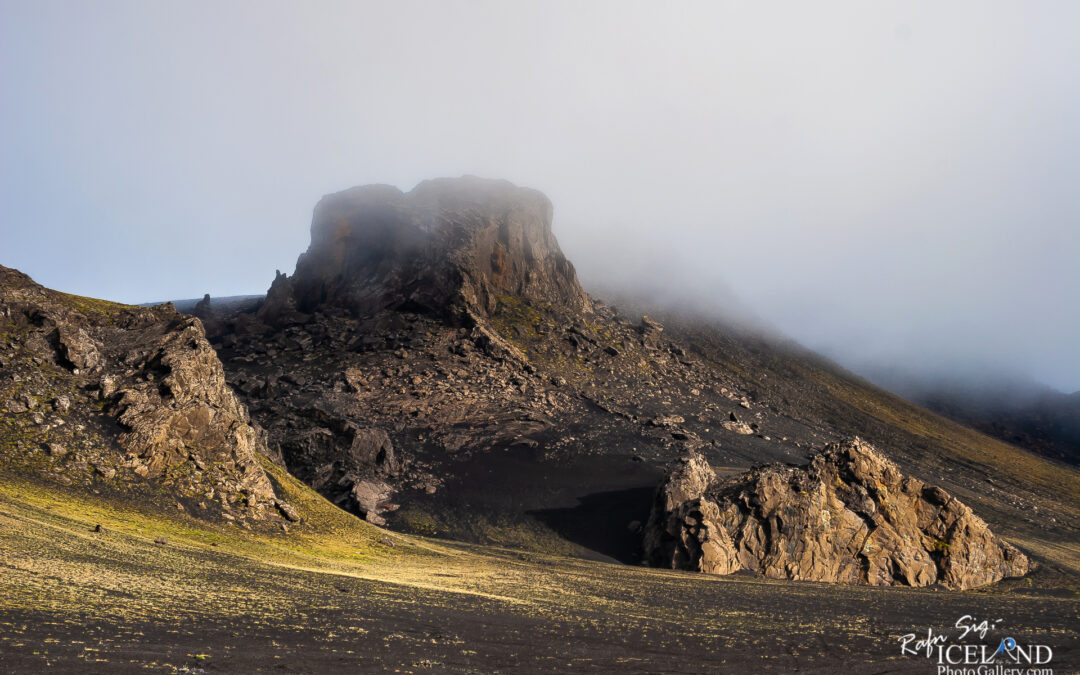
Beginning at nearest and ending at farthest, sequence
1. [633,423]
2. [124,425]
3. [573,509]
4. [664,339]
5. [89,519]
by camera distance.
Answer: [89,519] → [124,425] → [573,509] → [633,423] → [664,339]

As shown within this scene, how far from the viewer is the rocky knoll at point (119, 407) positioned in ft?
141

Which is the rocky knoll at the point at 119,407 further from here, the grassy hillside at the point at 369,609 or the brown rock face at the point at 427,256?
the brown rock face at the point at 427,256

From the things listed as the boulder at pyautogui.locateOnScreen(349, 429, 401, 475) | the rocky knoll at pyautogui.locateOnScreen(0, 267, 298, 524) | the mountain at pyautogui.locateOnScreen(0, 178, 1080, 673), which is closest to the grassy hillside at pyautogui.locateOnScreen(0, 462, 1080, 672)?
the mountain at pyautogui.locateOnScreen(0, 178, 1080, 673)

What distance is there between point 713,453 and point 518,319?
49862 mm

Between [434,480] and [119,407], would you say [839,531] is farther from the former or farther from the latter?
[119,407]

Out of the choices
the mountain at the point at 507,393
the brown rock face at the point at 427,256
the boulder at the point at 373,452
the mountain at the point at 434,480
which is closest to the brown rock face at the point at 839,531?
the mountain at the point at 434,480

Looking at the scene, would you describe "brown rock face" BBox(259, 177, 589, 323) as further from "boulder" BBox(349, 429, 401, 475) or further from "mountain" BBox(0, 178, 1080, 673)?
"boulder" BBox(349, 429, 401, 475)

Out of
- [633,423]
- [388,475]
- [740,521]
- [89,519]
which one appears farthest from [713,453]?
[89,519]

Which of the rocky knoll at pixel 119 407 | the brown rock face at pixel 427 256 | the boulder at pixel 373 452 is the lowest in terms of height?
the boulder at pixel 373 452

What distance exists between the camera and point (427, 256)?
5010 inches

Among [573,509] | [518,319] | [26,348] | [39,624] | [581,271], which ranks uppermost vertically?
[581,271]

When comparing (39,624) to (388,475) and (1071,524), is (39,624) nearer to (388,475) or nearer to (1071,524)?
(388,475)

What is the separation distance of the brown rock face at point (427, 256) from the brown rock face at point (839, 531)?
6958 centimetres

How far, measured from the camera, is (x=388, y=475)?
265ft
